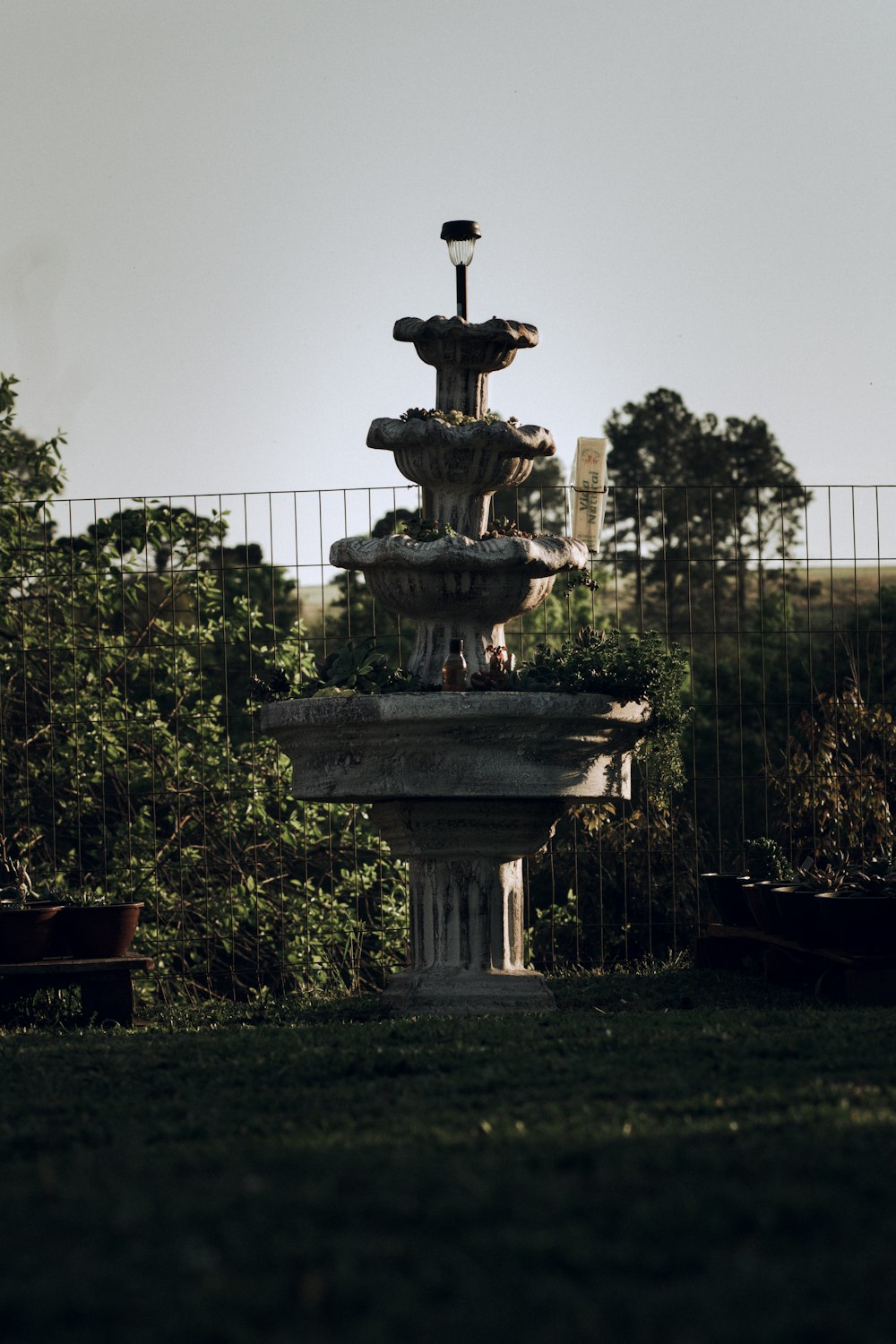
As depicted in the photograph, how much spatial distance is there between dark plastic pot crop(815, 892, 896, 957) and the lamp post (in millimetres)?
3713

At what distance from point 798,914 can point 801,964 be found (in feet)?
1.41

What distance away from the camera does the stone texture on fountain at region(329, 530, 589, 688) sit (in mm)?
7953

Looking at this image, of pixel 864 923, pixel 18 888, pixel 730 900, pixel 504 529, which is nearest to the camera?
pixel 864 923

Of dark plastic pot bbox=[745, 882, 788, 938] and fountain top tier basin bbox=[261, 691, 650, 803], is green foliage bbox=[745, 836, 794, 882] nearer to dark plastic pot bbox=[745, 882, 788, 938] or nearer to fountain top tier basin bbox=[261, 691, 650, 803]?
dark plastic pot bbox=[745, 882, 788, 938]

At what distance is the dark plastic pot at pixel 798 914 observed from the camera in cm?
757

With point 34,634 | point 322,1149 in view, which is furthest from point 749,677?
point 322,1149

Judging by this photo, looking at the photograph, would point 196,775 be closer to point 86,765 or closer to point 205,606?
point 86,765

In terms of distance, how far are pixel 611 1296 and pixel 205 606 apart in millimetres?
10792

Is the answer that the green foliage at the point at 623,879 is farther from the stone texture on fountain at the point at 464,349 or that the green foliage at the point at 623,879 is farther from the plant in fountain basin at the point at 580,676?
the stone texture on fountain at the point at 464,349

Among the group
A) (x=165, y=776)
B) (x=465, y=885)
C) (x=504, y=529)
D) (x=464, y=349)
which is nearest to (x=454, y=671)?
(x=465, y=885)

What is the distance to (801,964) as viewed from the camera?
794 cm

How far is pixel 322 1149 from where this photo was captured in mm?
3719

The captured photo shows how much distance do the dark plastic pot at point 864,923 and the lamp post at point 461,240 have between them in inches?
146

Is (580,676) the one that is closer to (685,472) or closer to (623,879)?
(623,879)
